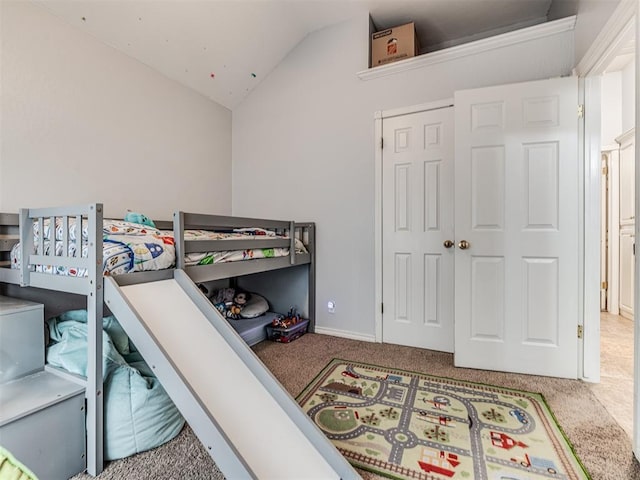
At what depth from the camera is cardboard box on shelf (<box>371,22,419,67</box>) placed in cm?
255

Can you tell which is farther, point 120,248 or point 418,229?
point 418,229

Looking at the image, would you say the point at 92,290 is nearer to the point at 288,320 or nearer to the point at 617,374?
the point at 288,320

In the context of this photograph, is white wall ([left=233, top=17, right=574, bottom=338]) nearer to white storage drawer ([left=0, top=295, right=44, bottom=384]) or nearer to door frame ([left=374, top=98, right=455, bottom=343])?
door frame ([left=374, top=98, right=455, bottom=343])

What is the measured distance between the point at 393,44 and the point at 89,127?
7.88 feet

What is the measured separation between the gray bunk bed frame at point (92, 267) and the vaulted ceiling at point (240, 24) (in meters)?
1.46

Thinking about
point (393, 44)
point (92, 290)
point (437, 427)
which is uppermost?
point (393, 44)

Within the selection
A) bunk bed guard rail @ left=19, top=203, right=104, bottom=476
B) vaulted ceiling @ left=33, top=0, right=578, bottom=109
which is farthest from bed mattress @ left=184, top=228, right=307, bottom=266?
vaulted ceiling @ left=33, top=0, right=578, bottom=109

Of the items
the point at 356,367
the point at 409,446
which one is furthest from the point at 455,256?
the point at 409,446

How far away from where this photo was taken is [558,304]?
2002mm

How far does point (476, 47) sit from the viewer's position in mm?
2312

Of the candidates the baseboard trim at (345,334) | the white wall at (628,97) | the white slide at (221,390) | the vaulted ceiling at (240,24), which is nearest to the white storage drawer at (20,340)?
the white slide at (221,390)

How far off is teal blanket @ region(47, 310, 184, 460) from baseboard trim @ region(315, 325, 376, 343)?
1.55m

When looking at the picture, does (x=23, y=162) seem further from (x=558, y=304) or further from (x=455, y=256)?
A: (x=558, y=304)

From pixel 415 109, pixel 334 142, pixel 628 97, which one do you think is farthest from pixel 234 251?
pixel 628 97
